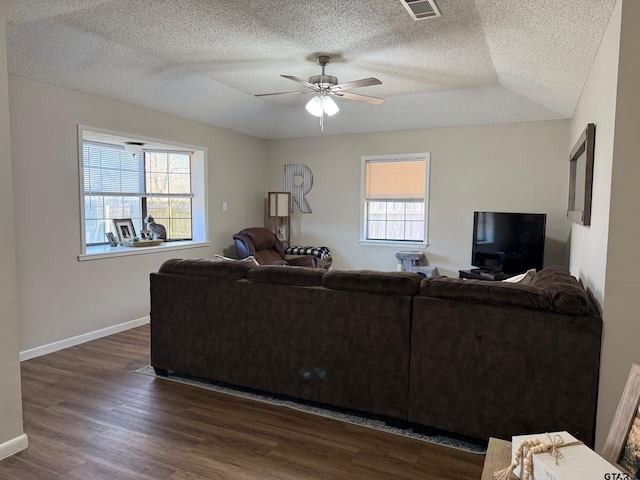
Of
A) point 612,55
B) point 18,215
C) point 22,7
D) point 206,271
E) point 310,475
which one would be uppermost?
point 22,7

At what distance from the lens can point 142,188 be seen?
5496mm

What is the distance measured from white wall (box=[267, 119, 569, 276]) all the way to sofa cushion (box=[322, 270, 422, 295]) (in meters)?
3.38

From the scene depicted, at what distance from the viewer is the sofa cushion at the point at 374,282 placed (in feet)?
8.39

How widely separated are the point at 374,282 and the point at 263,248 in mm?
3629

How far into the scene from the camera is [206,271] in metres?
3.15

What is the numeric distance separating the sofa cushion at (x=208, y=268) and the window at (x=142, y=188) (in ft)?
5.08

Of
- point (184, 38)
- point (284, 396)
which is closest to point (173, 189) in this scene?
point (184, 38)

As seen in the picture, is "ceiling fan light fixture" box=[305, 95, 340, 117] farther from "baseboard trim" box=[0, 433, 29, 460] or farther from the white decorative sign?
"baseboard trim" box=[0, 433, 29, 460]

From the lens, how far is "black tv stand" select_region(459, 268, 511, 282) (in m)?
4.94

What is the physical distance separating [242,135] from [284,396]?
4.39 m

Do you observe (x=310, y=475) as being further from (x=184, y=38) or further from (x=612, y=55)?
(x=184, y=38)

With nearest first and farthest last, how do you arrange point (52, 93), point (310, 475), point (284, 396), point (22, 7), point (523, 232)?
point (310, 475) → point (22, 7) → point (284, 396) → point (52, 93) → point (523, 232)

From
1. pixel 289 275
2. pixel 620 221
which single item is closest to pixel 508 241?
pixel 620 221

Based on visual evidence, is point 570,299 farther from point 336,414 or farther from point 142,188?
point 142,188
